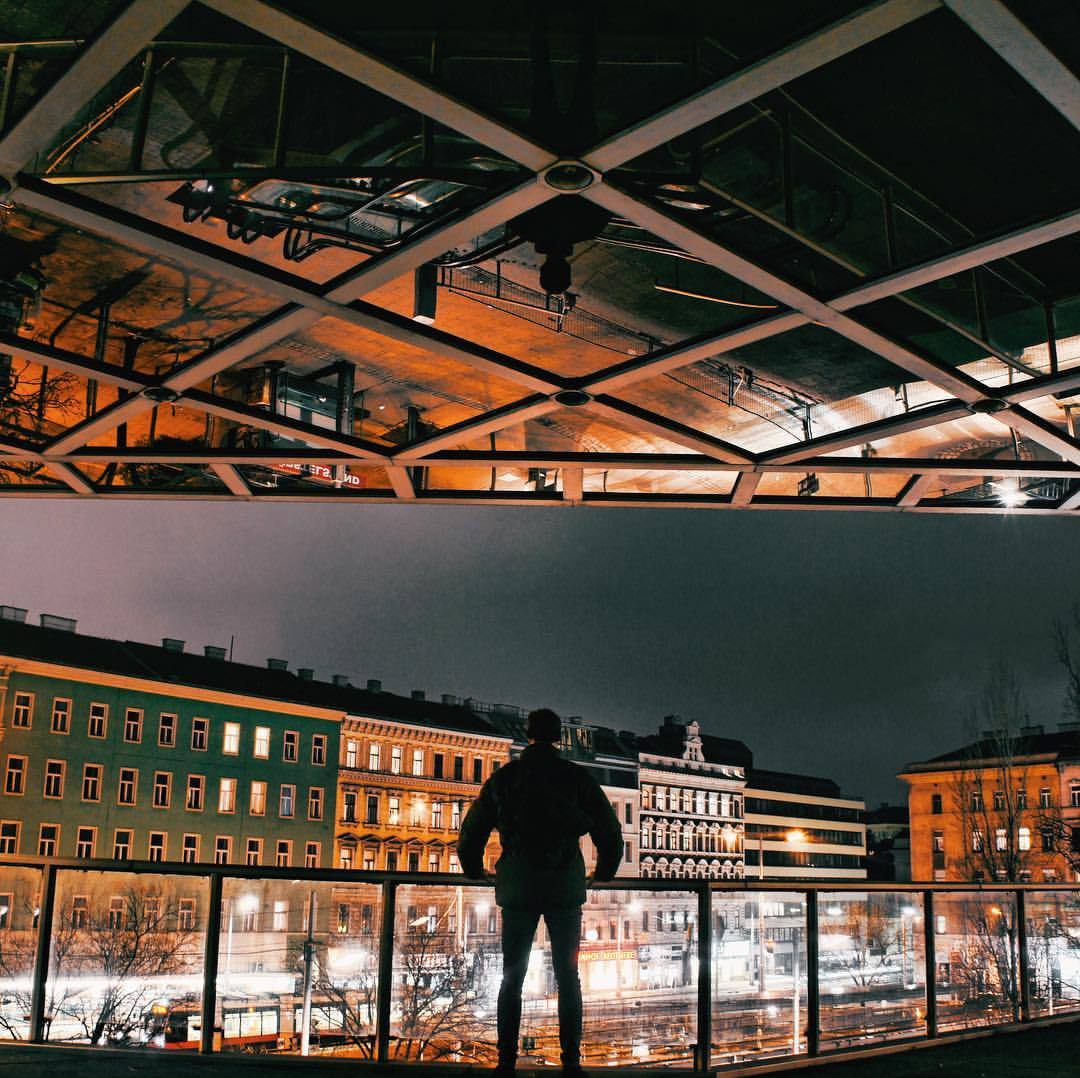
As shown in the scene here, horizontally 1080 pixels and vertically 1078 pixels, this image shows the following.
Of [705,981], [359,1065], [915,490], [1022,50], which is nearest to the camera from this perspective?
[1022,50]

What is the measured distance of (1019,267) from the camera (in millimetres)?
12328

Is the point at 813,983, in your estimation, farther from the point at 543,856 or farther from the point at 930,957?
the point at 543,856

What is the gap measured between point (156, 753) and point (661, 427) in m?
50.0

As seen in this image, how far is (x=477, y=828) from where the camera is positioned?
6.75m

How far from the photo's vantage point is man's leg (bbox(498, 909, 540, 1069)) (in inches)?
263

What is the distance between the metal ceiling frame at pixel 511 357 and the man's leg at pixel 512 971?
4.98 meters

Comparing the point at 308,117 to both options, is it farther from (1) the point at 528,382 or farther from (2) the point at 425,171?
(1) the point at 528,382

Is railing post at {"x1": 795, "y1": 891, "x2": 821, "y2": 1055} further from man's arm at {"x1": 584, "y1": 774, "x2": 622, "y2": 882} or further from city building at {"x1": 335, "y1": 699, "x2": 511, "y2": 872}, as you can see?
city building at {"x1": 335, "y1": 699, "x2": 511, "y2": 872}

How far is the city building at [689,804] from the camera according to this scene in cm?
9962

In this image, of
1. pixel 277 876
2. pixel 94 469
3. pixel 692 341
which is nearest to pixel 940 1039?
pixel 277 876

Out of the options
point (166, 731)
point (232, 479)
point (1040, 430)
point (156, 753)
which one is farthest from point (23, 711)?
point (1040, 430)

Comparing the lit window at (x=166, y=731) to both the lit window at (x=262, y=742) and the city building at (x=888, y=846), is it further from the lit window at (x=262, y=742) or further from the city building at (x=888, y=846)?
the city building at (x=888, y=846)

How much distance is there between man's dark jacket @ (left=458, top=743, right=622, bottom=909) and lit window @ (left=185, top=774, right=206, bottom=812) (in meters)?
57.7

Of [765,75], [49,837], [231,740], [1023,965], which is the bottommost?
[1023,965]
